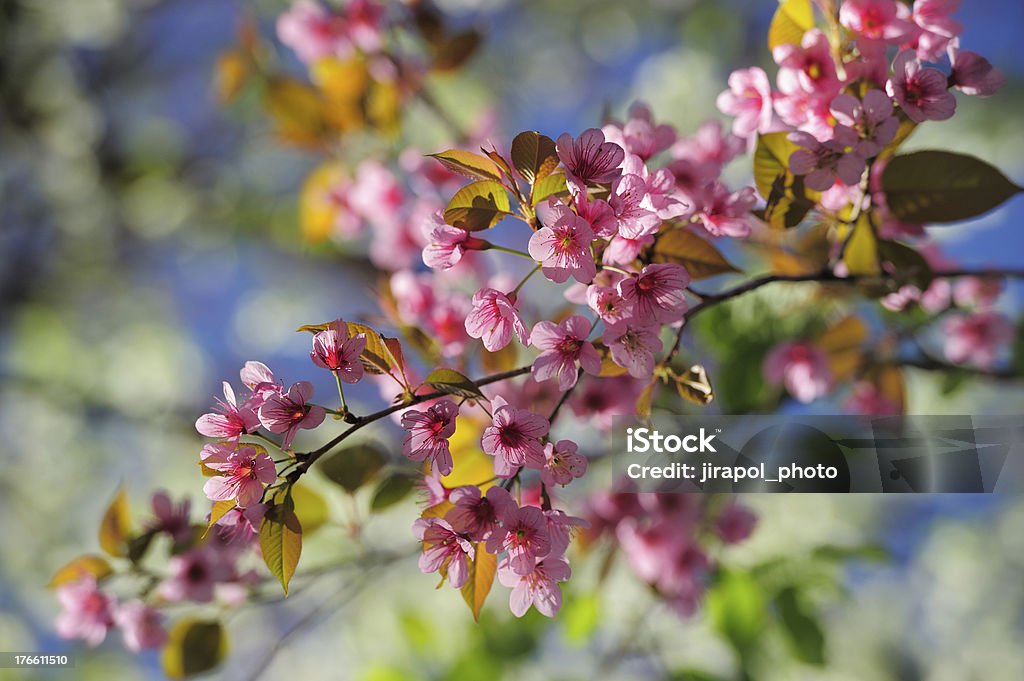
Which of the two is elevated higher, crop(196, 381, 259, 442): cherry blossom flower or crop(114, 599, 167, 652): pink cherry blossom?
crop(196, 381, 259, 442): cherry blossom flower

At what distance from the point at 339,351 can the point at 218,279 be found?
2.24 meters

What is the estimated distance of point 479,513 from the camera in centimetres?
41

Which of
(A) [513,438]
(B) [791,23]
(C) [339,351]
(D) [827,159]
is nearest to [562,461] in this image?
(A) [513,438]

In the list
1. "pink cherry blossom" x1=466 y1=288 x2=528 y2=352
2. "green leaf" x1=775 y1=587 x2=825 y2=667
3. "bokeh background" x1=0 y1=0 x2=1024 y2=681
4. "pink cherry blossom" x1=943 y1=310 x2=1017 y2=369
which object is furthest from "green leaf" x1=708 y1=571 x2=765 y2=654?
"bokeh background" x1=0 y1=0 x2=1024 y2=681

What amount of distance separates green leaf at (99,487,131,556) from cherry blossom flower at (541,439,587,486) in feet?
1.42

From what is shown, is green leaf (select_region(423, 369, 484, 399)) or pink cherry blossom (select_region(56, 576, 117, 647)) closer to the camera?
green leaf (select_region(423, 369, 484, 399))

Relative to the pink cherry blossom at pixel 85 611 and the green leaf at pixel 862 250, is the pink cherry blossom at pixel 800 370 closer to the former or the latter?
the green leaf at pixel 862 250

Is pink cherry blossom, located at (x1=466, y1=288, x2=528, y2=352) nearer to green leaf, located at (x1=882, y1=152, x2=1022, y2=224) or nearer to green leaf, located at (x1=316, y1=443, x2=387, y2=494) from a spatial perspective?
green leaf, located at (x1=316, y1=443, x2=387, y2=494)

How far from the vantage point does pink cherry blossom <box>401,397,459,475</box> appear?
0.40m

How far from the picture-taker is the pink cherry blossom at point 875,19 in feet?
1.71

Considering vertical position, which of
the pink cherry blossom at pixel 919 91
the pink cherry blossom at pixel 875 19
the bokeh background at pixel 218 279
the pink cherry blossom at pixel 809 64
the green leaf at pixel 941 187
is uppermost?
the pink cherry blossom at pixel 875 19

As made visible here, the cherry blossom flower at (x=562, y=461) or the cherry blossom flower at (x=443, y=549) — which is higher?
the cherry blossom flower at (x=562, y=461)

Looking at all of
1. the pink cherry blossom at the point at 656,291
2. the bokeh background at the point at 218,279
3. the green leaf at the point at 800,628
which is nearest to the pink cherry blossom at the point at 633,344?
the pink cherry blossom at the point at 656,291

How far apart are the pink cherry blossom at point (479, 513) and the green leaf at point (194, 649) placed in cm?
42
